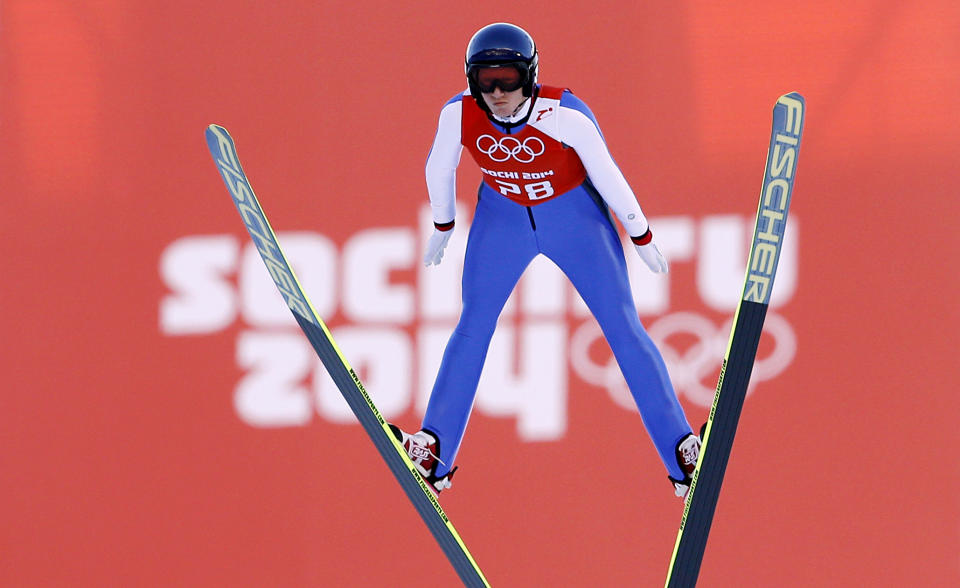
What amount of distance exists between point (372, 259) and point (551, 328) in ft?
2.30

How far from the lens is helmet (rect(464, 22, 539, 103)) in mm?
2170

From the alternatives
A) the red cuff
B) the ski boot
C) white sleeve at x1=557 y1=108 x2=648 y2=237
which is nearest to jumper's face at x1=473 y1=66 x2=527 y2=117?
white sleeve at x1=557 y1=108 x2=648 y2=237

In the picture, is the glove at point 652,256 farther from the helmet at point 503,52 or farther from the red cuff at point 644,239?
the helmet at point 503,52

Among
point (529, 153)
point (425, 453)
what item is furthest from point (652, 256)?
point (425, 453)

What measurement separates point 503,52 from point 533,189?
0.30m

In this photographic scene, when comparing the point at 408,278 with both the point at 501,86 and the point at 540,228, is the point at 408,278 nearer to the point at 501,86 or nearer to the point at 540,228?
the point at 540,228

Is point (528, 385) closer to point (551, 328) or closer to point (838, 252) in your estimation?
point (551, 328)

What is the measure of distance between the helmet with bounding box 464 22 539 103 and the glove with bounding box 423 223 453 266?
0.42 meters

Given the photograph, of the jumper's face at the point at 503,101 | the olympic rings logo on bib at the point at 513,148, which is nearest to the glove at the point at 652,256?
the olympic rings logo on bib at the point at 513,148

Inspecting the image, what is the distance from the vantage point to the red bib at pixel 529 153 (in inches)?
89.2

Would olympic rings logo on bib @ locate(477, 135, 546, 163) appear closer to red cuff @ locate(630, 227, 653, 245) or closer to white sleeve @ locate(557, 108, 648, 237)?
white sleeve @ locate(557, 108, 648, 237)

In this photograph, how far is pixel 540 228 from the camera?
2.38 metres

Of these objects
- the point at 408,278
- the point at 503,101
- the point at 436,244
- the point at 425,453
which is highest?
the point at 503,101

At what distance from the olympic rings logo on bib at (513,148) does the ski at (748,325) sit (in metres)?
0.45
